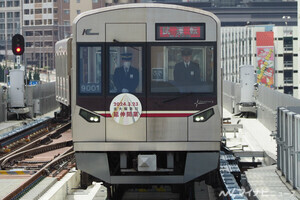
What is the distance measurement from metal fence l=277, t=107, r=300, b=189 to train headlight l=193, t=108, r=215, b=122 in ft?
4.22

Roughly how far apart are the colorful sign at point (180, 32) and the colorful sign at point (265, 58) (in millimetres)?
Answer: 125230

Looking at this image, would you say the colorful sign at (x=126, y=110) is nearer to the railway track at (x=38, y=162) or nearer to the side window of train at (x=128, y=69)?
the side window of train at (x=128, y=69)

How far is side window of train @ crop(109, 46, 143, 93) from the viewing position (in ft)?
43.6

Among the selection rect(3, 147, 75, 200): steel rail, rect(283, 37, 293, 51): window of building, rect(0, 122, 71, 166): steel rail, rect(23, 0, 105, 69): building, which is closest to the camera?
rect(3, 147, 75, 200): steel rail

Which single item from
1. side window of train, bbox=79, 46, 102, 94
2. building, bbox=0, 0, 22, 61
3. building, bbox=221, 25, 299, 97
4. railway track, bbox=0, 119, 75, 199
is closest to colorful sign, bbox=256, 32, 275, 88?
building, bbox=221, 25, 299, 97

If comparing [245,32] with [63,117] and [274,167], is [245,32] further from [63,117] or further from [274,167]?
[274,167]

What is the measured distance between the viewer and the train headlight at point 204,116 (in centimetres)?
1327

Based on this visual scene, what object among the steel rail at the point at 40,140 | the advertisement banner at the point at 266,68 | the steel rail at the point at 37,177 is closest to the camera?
the steel rail at the point at 37,177

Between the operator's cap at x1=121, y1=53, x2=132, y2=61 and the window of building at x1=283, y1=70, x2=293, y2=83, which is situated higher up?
the operator's cap at x1=121, y1=53, x2=132, y2=61

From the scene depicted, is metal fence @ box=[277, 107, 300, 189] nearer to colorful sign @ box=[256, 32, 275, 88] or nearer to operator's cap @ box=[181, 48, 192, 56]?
operator's cap @ box=[181, 48, 192, 56]

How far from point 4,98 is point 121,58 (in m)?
22.1

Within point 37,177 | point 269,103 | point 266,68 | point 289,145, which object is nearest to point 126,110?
point 289,145

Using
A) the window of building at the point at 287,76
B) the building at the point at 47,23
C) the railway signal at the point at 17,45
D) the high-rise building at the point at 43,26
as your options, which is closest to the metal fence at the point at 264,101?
the railway signal at the point at 17,45

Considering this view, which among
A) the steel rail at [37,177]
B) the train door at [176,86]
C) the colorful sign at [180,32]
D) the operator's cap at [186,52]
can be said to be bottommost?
the steel rail at [37,177]
